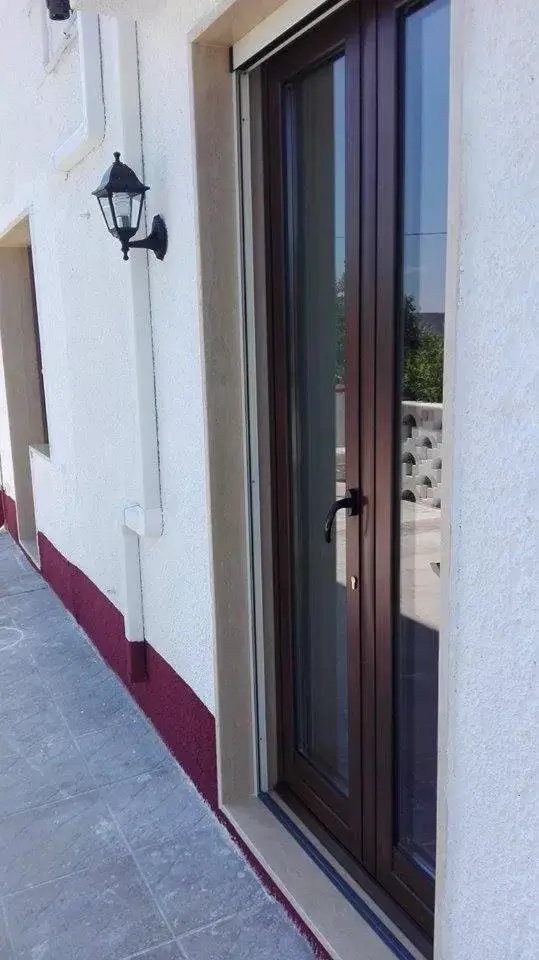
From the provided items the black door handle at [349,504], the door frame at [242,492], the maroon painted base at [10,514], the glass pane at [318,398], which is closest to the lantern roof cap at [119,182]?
the door frame at [242,492]

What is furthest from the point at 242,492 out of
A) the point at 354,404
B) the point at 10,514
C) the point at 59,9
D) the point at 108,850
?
the point at 10,514

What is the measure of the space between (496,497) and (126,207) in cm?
212

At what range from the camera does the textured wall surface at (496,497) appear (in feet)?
4.65

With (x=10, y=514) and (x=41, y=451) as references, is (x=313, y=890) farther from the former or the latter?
(x=10, y=514)

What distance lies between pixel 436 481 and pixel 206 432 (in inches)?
40.2

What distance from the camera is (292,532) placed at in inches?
109

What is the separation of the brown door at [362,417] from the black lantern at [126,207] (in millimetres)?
623

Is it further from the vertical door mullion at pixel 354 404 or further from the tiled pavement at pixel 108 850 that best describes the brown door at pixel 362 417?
the tiled pavement at pixel 108 850

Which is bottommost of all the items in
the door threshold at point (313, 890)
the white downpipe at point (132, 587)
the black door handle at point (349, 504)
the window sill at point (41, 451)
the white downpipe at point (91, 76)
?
the door threshold at point (313, 890)

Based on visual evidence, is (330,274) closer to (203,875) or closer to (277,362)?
(277,362)

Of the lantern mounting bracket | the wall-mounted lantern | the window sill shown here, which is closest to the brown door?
the lantern mounting bracket

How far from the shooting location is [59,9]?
4066mm

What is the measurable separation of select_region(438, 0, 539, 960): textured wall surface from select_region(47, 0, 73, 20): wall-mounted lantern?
330 centimetres

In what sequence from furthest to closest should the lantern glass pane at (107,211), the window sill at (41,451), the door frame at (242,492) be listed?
1. the window sill at (41,451)
2. the lantern glass pane at (107,211)
3. the door frame at (242,492)
